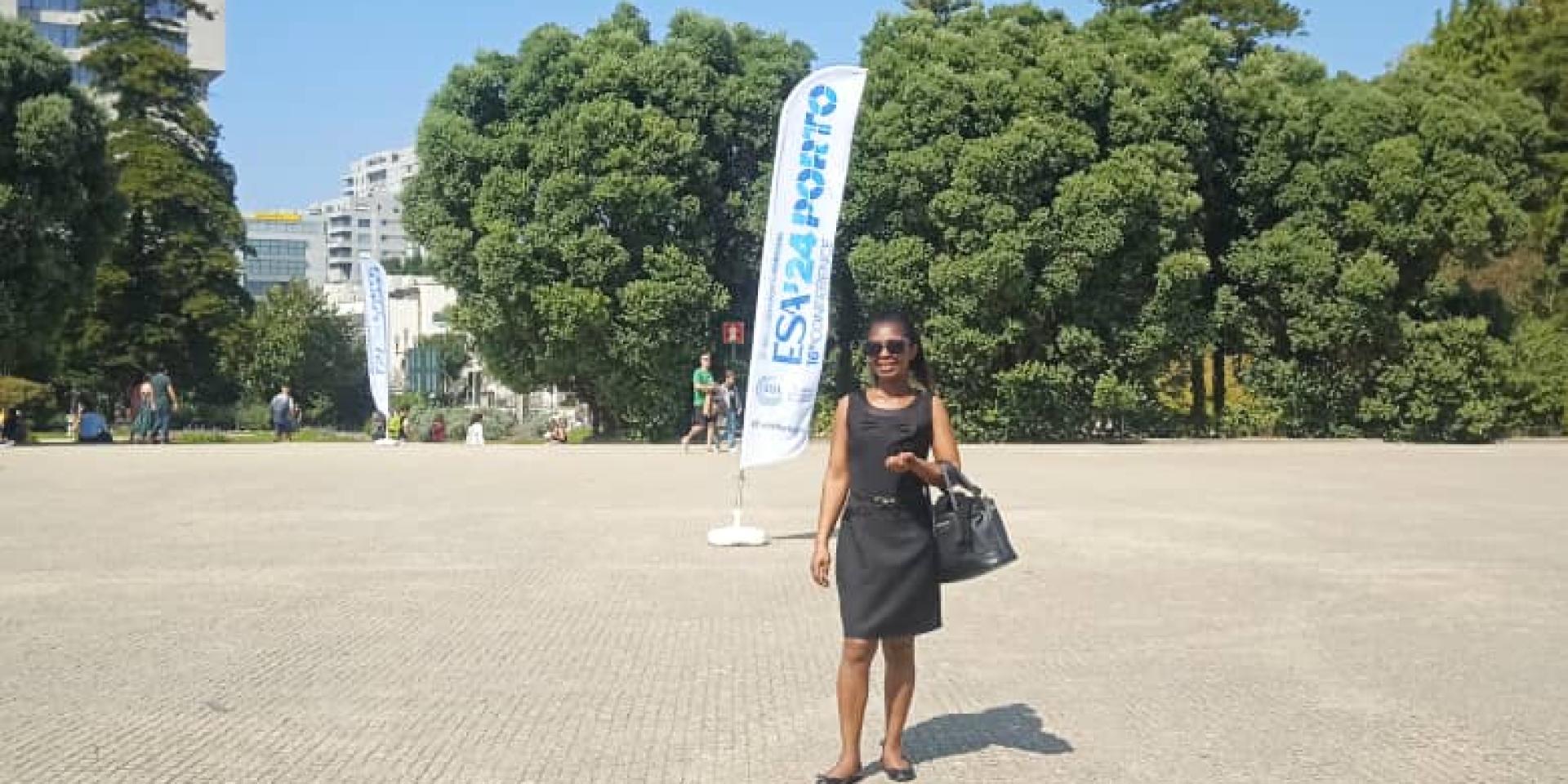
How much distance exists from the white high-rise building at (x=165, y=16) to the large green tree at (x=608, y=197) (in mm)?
62812

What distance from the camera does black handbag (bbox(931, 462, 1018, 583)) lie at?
545cm

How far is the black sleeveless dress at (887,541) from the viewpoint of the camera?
18.0 ft

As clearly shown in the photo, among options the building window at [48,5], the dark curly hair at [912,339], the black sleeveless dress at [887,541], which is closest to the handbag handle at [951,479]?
the black sleeveless dress at [887,541]

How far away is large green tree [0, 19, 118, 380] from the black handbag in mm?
33649

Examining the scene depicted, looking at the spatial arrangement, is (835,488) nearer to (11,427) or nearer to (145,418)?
(145,418)

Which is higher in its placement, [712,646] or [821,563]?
[821,563]

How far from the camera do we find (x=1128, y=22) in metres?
37.1

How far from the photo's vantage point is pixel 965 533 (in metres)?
5.48

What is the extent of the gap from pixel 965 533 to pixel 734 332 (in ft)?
92.4

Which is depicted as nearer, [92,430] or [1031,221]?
[1031,221]

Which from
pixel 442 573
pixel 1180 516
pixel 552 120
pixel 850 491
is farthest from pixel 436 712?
pixel 552 120

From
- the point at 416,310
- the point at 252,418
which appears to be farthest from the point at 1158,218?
the point at 416,310

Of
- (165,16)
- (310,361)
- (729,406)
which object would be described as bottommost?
(729,406)

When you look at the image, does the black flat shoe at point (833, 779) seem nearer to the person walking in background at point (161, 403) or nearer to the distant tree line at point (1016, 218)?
the distant tree line at point (1016, 218)
